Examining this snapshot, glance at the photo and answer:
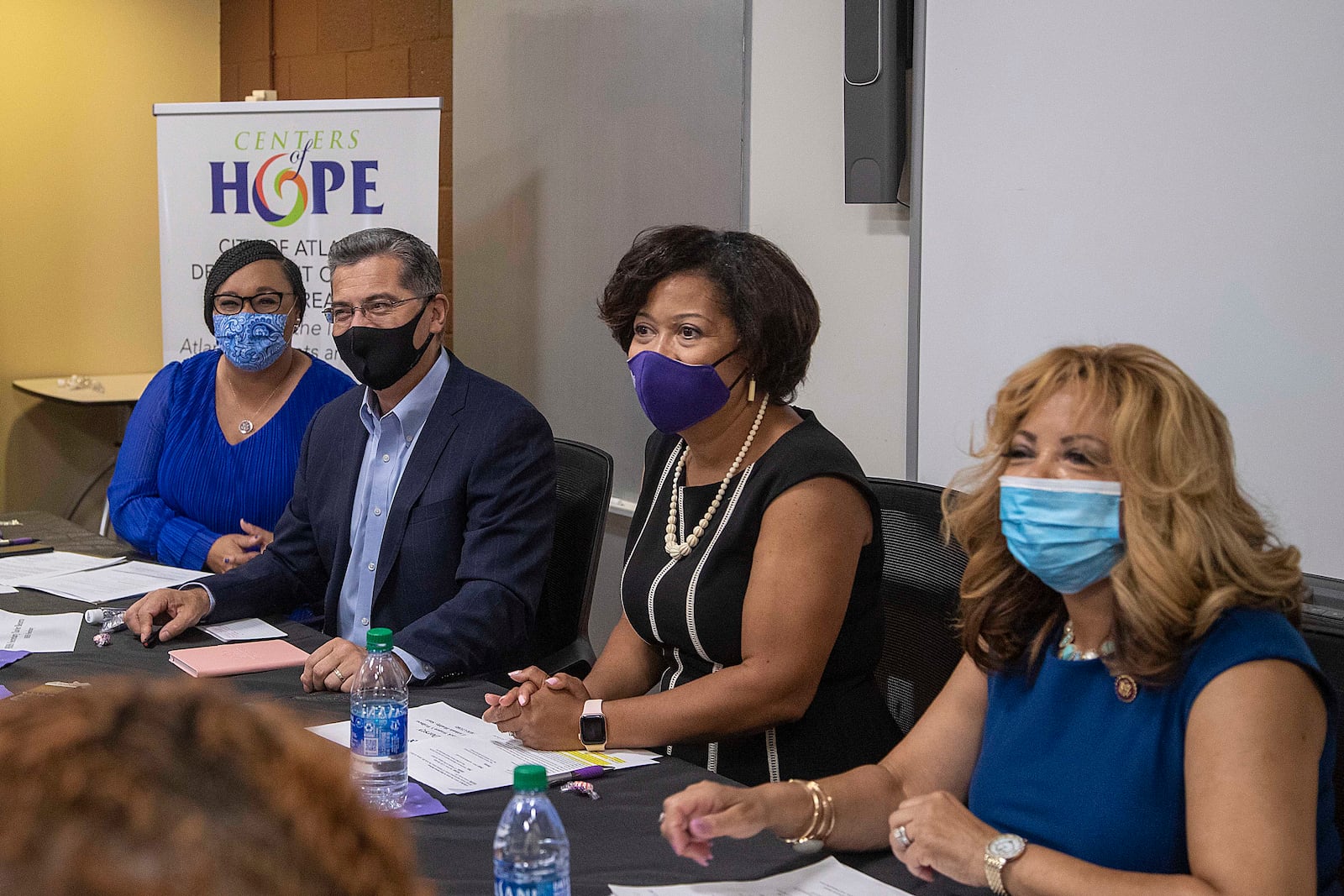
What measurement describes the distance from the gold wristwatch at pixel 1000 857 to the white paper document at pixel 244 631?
1.39 metres

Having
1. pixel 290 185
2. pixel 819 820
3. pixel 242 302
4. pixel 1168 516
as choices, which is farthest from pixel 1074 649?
pixel 290 185

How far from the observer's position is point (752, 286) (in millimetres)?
1997

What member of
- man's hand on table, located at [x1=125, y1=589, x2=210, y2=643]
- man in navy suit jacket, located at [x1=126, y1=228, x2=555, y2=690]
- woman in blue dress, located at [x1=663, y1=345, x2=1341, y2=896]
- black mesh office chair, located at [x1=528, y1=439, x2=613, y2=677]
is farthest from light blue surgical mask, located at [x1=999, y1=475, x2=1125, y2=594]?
man's hand on table, located at [x1=125, y1=589, x2=210, y2=643]

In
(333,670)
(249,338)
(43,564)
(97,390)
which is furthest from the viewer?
(97,390)

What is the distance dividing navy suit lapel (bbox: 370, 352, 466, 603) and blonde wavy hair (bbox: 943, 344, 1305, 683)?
1274mm

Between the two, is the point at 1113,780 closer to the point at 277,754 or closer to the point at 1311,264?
the point at 277,754

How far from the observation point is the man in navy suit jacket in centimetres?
224

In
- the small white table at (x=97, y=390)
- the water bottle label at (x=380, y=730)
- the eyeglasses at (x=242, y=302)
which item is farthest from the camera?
the small white table at (x=97, y=390)

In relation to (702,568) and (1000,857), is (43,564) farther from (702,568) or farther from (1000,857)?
(1000,857)

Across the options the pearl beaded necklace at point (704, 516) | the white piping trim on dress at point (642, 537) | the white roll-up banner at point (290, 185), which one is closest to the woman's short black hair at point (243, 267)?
the white roll-up banner at point (290, 185)

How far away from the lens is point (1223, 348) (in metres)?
2.20

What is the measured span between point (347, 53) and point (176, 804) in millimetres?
5184

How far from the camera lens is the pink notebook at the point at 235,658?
193cm

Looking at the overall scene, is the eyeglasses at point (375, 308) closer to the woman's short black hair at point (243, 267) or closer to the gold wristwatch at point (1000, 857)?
the woman's short black hair at point (243, 267)
